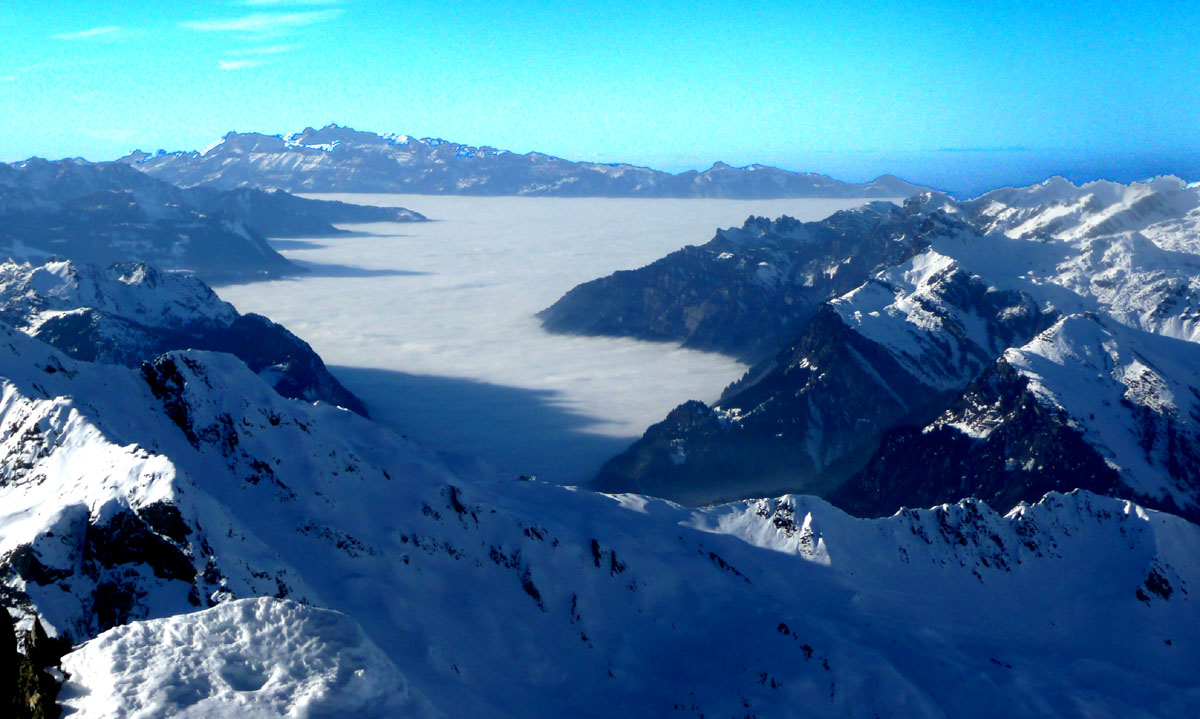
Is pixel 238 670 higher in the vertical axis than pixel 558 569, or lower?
higher

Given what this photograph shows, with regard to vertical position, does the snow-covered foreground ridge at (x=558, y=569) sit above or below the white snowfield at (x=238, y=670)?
below

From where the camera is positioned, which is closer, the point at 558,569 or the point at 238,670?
the point at 238,670

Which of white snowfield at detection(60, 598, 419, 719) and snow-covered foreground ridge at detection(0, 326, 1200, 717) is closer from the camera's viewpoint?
white snowfield at detection(60, 598, 419, 719)

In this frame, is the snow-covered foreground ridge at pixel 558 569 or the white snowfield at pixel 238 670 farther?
the snow-covered foreground ridge at pixel 558 569

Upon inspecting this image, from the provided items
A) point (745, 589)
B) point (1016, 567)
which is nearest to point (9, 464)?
point (745, 589)
